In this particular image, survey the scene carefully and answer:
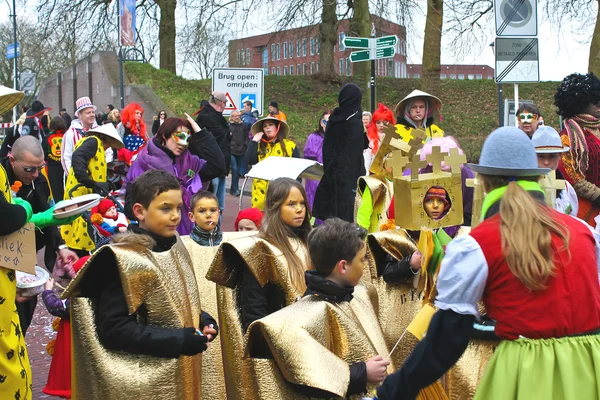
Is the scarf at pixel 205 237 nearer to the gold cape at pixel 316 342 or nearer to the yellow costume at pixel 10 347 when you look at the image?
the yellow costume at pixel 10 347

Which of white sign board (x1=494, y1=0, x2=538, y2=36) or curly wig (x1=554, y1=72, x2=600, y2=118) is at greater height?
white sign board (x1=494, y1=0, x2=538, y2=36)

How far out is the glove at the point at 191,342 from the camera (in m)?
3.64

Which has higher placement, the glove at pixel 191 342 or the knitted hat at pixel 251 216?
the knitted hat at pixel 251 216

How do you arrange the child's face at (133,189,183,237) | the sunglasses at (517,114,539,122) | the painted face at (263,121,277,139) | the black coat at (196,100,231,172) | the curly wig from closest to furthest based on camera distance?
the child's face at (133,189,183,237), the curly wig, the sunglasses at (517,114,539,122), the black coat at (196,100,231,172), the painted face at (263,121,277,139)

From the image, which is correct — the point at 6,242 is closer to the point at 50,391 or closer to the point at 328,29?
the point at 50,391

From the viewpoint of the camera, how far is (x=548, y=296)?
256cm

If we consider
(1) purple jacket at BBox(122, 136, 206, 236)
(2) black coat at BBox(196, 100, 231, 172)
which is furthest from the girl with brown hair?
(2) black coat at BBox(196, 100, 231, 172)

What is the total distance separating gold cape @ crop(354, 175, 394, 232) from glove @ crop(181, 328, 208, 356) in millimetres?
2625

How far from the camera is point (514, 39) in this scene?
337 inches

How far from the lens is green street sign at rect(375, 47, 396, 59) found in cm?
1130

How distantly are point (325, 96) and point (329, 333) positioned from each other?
86.2 ft

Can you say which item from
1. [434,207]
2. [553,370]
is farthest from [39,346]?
[553,370]

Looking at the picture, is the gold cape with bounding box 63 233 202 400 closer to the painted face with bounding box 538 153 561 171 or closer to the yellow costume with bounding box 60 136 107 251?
the painted face with bounding box 538 153 561 171

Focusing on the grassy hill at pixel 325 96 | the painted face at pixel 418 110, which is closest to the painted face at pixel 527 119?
the painted face at pixel 418 110
